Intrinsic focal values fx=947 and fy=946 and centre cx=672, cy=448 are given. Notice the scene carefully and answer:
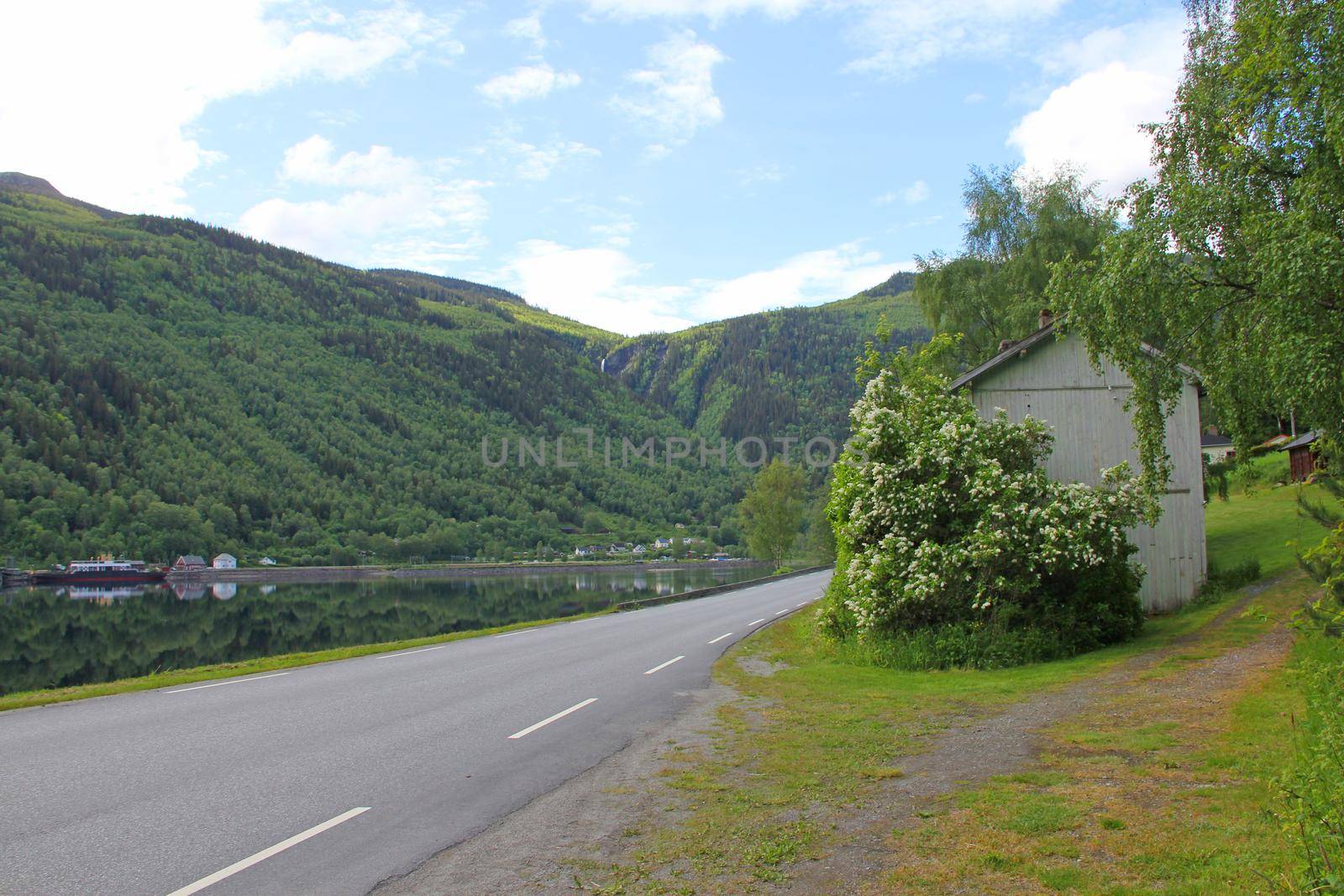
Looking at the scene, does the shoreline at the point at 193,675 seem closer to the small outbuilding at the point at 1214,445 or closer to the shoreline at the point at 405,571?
the small outbuilding at the point at 1214,445

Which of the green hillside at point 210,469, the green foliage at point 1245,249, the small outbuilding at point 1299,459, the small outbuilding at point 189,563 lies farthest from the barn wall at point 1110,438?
the green hillside at point 210,469

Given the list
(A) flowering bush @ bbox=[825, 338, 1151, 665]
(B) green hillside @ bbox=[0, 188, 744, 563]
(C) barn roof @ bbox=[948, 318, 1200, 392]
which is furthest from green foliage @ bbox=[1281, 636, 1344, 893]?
(B) green hillside @ bbox=[0, 188, 744, 563]

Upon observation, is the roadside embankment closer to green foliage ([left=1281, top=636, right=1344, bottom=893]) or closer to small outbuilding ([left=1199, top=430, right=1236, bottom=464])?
small outbuilding ([left=1199, top=430, right=1236, bottom=464])

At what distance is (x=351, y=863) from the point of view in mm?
→ 5754

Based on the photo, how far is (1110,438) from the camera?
21.4 m

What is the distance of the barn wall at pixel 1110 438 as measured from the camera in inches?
826

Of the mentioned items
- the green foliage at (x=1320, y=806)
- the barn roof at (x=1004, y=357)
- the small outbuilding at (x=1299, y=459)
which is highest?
the barn roof at (x=1004, y=357)

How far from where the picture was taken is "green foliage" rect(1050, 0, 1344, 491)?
35.5 feet

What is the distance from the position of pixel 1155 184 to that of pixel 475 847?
1274cm

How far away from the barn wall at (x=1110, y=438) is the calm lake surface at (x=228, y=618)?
2685 centimetres

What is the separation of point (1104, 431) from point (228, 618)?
52.2m

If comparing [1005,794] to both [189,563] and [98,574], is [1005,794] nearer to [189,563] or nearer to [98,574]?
[98,574]

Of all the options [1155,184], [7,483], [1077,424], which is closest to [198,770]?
[1155,184]

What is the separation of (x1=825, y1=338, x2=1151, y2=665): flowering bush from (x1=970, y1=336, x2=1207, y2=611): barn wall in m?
3.05
